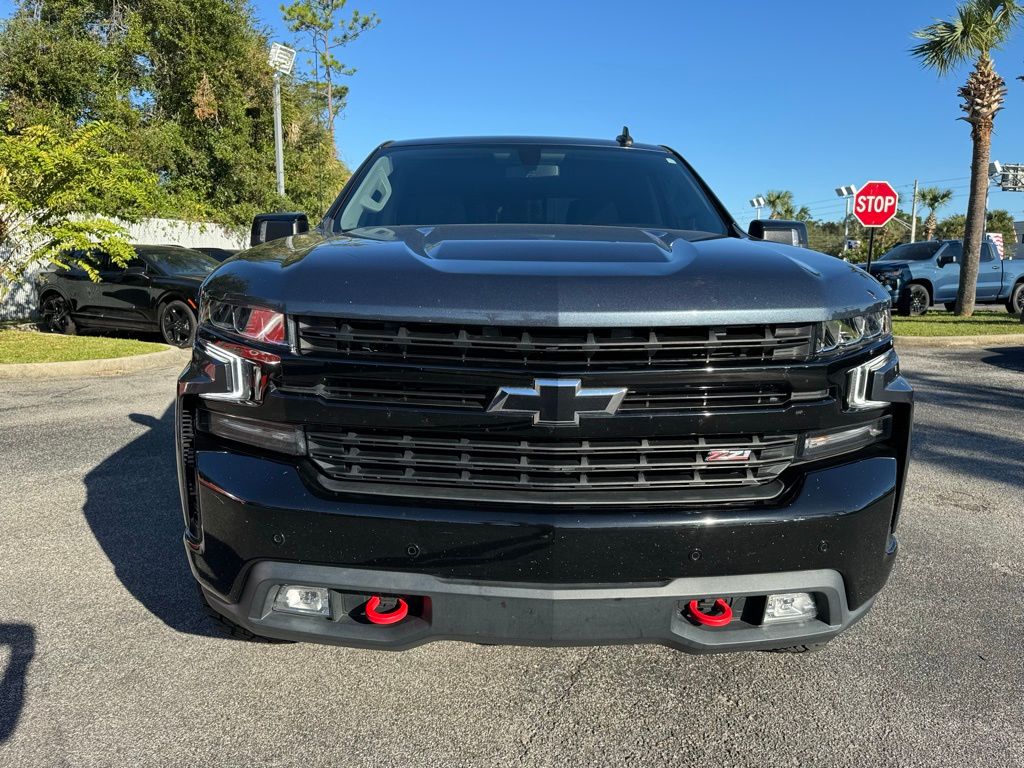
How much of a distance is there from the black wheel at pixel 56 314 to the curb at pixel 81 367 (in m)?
3.72

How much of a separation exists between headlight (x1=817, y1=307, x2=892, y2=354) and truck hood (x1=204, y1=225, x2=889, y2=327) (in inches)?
1.2

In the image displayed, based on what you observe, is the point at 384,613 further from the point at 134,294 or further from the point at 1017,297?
the point at 1017,297

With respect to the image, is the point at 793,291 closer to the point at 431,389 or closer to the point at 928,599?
the point at 431,389

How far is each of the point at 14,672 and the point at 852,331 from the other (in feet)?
9.18

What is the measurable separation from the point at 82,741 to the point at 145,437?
3798 millimetres

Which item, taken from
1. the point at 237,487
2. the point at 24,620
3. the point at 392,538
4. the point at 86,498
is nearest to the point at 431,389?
the point at 392,538

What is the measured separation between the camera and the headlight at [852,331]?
2080 mm

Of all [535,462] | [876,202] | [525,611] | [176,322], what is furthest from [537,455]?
[876,202]

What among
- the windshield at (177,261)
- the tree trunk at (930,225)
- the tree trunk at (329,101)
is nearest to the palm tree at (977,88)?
the windshield at (177,261)

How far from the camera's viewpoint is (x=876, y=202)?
14344mm

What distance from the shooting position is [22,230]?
34.0 ft

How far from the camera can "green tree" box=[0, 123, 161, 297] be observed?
31.8ft

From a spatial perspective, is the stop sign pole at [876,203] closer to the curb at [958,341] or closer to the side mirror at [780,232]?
the curb at [958,341]

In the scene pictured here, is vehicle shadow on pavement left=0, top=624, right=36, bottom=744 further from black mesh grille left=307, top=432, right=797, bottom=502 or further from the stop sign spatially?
the stop sign
